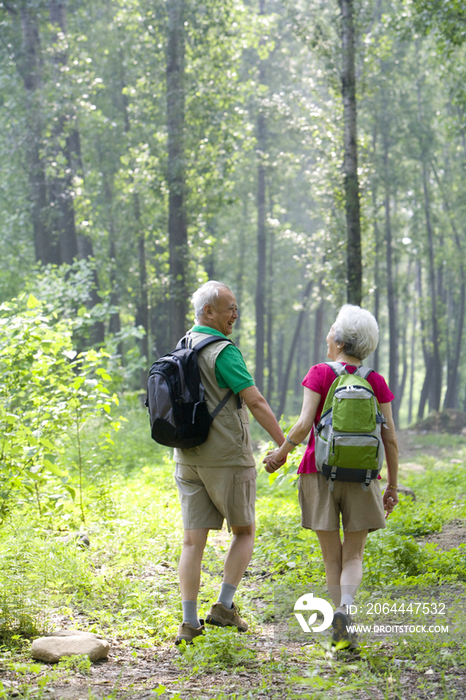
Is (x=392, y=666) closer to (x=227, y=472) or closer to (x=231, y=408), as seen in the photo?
(x=227, y=472)

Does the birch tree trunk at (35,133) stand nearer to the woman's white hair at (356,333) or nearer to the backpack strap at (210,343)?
the backpack strap at (210,343)

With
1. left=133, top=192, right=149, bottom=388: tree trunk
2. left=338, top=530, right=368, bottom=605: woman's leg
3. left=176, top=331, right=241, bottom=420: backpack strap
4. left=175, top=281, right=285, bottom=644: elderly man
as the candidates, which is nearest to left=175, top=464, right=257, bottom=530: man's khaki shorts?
left=175, top=281, right=285, bottom=644: elderly man

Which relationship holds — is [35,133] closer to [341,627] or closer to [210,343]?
[210,343]

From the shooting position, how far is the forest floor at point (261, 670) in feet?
9.62

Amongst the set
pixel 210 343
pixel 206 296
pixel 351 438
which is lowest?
pixel 351 438

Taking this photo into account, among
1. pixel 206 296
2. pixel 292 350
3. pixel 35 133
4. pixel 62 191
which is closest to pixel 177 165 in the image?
pixel 62 191

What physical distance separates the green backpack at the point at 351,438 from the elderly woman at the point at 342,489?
108 millimetres

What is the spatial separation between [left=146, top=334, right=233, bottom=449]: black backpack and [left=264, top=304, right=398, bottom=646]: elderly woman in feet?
1.79

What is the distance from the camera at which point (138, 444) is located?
11.8 m

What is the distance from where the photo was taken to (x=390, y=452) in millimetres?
3916

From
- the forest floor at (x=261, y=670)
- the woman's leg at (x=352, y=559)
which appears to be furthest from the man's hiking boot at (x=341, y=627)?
the woman's leg at (x=352, y=559)

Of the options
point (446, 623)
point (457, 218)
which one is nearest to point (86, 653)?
point (446, 623)

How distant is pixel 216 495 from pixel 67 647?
1.20 meters

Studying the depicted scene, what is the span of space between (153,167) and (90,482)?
1003cm
